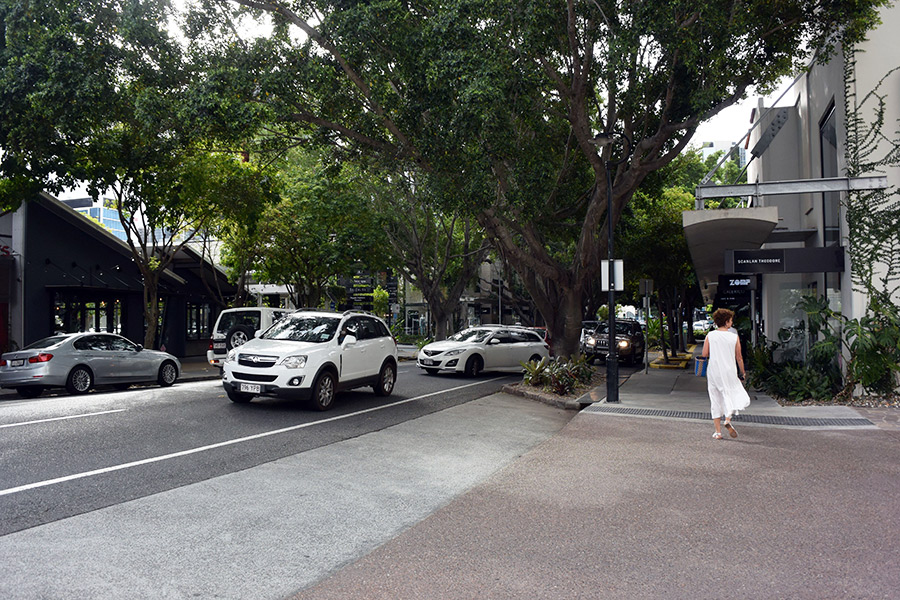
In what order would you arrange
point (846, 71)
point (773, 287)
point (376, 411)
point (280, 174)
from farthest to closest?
point (280, 174) < point (773, 287) < point (846, 71) < point (376, 411)

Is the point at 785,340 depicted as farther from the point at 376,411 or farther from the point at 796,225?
the point at 376,411

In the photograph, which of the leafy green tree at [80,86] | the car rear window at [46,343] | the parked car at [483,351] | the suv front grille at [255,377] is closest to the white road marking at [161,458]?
the suv front grille at [255,377]

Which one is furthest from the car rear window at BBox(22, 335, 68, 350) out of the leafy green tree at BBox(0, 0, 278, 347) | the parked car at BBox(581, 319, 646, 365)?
the parked car at BBox(581, 319, 646, 365)

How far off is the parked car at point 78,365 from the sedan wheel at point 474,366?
816cm

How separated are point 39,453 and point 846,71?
14.6 meters

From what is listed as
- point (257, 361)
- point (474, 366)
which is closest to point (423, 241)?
point (474, 366)

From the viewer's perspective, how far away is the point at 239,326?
1858 centimetres

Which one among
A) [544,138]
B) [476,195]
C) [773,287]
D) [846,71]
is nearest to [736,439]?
[476,195]

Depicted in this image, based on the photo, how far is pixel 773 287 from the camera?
21828 millimetres

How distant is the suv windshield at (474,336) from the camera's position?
65.9ft

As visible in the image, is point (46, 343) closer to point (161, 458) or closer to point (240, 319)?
point (240, 319)

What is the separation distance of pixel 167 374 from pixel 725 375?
13.7 metres

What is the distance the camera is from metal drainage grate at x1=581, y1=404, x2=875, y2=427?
10.4 meters

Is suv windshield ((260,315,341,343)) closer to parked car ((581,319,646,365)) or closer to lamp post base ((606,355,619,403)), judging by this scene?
lamp post base ((606,355,619,403))
